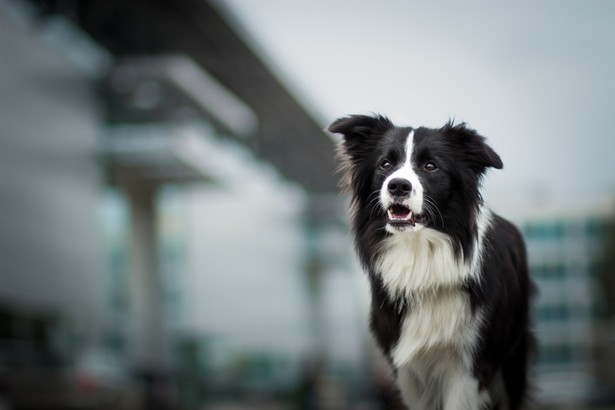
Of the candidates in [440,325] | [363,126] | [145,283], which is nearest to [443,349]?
[440,325]

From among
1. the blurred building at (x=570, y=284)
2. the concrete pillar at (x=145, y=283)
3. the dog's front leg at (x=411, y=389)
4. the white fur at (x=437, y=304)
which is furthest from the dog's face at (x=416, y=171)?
the concrete pillar at (x=145, y=283)

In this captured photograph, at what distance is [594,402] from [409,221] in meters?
17.1

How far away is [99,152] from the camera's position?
3022 centimetres

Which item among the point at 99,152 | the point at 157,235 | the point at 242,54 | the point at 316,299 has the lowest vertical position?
the point at 316,299

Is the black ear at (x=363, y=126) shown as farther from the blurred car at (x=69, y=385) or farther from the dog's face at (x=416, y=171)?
the blurred car at (x=69, y=385)

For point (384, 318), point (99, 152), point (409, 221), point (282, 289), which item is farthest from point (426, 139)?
point (282, 289)

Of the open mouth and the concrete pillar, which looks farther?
the concrete pillar

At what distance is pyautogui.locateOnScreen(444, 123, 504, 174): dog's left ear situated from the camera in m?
4.34

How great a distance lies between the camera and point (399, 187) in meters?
4.15

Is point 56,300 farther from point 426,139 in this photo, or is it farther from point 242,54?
point 426,139

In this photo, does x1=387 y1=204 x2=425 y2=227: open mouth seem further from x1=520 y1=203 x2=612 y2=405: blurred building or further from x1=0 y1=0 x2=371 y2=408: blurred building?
x1=0 y1=0 x2=371 y2=408: blurred building

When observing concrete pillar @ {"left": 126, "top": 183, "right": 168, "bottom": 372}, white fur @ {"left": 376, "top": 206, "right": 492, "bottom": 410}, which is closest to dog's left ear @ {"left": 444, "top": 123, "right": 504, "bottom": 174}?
white fur @ {"left": 376, "top": 206, "right": 492, "bottom": 410}

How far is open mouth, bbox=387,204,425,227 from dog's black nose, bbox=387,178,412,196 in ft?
0.26

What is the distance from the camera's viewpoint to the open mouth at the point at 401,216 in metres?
4.23
